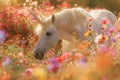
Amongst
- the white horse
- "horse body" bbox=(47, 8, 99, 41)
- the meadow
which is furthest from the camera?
"horse body" bbox=(47, 8, 99, 41)

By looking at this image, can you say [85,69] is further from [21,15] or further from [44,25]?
[21,15]

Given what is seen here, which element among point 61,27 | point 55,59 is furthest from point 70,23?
point 55,59

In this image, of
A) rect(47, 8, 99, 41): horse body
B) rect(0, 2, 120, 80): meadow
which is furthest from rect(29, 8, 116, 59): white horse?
rect(0, 2, 120, 80): meadow

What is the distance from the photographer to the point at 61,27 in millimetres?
6559

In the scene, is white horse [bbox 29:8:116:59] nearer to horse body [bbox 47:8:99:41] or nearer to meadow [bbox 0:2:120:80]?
horse body [bbox 47:8:99:41]

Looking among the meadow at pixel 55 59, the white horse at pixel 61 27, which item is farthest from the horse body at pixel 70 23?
the meadow at pixel 55 59

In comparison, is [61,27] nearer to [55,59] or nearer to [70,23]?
[70,23]

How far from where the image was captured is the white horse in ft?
21.0

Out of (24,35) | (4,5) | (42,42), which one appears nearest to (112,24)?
(24,35)

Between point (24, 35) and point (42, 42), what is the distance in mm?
3030

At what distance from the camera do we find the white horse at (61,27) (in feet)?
21.0

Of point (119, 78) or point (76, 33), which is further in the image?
point (76, 33)

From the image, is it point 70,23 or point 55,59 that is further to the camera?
point 70,23

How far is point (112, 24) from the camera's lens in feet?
28.2
